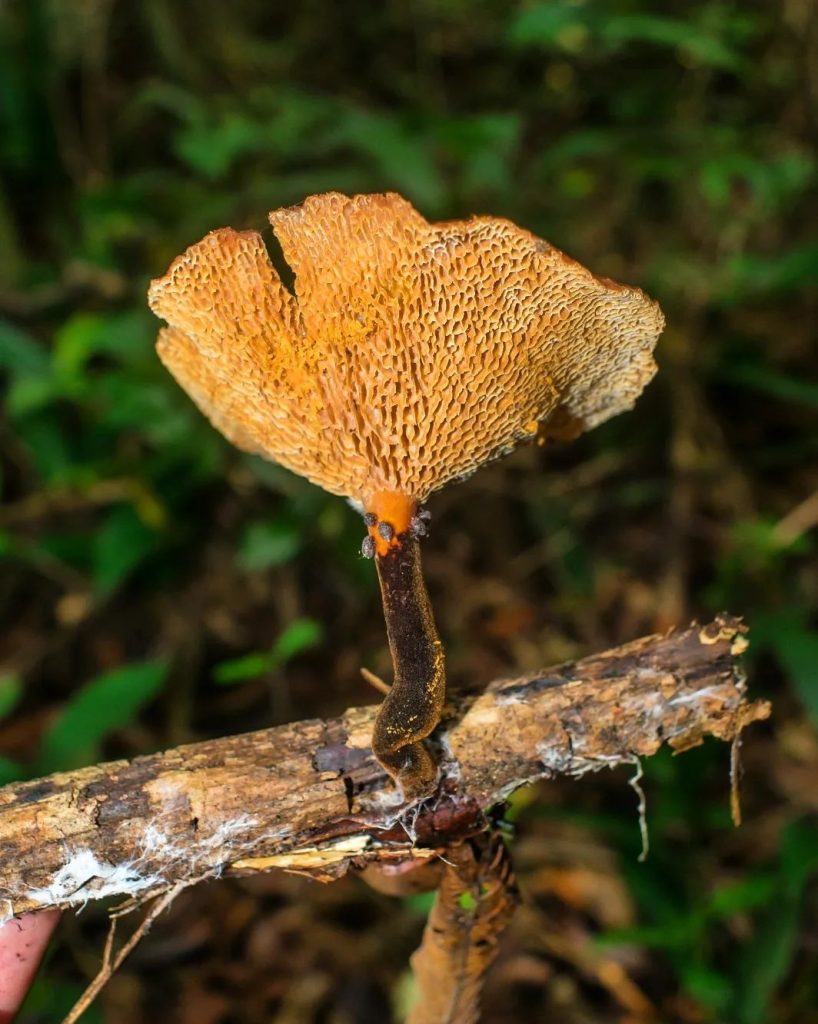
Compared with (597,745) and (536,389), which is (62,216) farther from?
(597,745)

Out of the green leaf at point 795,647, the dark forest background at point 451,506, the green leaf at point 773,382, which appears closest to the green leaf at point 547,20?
the dark forest background at point 451,506

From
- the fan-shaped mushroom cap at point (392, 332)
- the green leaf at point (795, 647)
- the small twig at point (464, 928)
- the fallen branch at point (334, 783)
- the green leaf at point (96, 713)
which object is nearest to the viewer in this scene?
the fan-shaped mushroom cap at point (392, 332)

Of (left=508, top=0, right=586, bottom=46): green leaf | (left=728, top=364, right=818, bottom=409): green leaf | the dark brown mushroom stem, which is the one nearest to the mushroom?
the dark brown mushroom stem

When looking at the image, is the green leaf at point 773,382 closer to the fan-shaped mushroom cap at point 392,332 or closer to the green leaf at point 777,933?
the green leaf at point 777,933

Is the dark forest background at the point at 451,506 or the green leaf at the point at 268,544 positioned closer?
the dark forest background at the point at 451,506

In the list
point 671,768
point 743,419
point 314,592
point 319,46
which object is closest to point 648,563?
point 743,419

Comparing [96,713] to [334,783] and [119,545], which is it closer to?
[119,545]

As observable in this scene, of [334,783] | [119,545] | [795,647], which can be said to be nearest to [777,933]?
[795,647]
